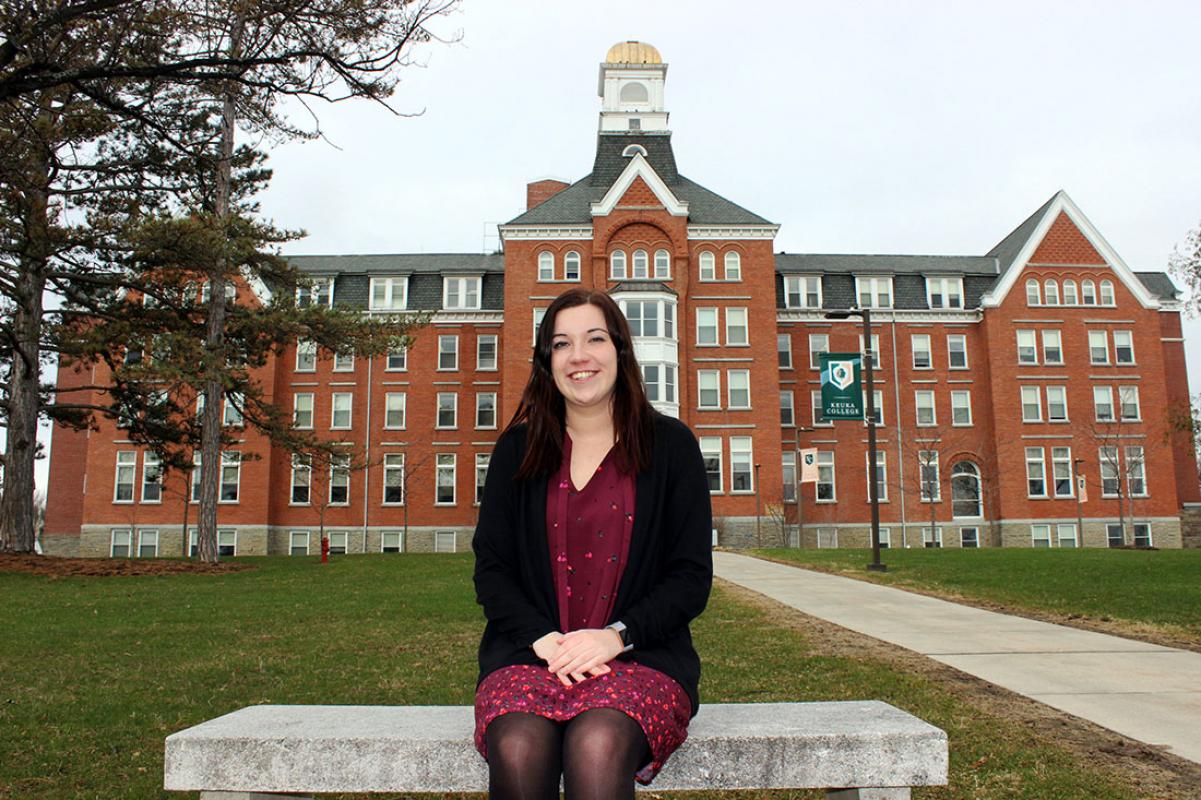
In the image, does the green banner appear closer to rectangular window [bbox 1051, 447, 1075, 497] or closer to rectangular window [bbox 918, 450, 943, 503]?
rectangular window [bbox 918, 450, 943, 503]

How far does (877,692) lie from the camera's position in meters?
7.08

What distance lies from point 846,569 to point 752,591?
540cm

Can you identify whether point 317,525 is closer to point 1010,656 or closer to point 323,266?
point 323,266

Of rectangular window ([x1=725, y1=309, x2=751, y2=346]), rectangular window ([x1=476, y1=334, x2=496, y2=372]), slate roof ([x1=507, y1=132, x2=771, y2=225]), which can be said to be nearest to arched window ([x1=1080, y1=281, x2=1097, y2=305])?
slate roof ([x1=507, y1=132, x2=771, y2=225])

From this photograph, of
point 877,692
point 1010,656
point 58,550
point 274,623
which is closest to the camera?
point 877,692

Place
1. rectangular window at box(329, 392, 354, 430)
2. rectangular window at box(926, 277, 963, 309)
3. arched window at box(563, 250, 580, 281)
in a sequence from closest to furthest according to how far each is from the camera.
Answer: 1. arched window at box(563, 250, 580, 281)
2. rectangular window at box(329, 392, 354, 430)
3. rectangular window at box(926, 277, 963, 309)

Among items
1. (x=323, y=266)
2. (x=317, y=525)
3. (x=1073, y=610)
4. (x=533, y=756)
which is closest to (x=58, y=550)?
(x=317, y=525)

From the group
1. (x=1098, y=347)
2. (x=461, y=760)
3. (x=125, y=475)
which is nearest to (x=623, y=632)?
(x=461, y=760)

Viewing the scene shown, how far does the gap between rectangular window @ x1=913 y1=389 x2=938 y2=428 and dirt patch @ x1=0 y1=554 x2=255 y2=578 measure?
36.9 metres

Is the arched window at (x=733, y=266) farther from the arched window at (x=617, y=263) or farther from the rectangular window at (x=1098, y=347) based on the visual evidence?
the rectangular window at (x=1098, y=347)

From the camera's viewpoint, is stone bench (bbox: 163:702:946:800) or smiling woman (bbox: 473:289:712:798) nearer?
smiling woman (bbox: 473:289:712:798)

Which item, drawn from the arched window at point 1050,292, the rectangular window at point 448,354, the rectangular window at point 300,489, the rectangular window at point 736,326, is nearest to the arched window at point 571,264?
the rectangular window at point 736,326

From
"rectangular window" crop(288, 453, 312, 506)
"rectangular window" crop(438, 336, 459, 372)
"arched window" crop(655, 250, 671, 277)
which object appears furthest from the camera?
"rectangular window" crop(438, 336, 459, 372)

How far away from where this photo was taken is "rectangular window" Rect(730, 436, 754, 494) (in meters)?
44.4
